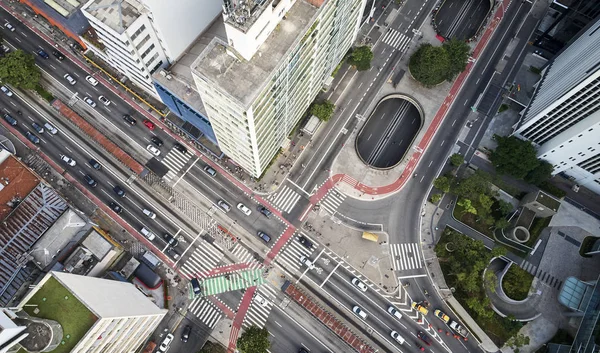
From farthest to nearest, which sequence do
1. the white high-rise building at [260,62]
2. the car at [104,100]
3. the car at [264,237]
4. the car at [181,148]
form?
A: the car at [104,100], the car at [181,148], the car at [264,237], the white high-rise building at [260,62]

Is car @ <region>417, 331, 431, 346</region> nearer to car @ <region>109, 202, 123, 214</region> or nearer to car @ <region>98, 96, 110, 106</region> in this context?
car @ <region>109, 202, 123, 214</region>

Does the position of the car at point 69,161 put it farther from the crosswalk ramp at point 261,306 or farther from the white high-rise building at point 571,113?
the white high-rise building at point 571,113

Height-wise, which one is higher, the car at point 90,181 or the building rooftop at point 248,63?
the building rooftop at point 248,63

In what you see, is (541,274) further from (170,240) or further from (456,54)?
(170,240)

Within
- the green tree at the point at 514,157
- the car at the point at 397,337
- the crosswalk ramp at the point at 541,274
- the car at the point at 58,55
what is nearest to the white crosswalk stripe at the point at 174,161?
the car at the point at 58,55

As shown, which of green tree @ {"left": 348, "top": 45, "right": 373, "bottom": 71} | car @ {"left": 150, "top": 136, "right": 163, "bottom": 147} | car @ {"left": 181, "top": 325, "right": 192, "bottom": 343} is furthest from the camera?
green tree @ {"left": 348, "top": 45, "right": 373, "bottom": 71}

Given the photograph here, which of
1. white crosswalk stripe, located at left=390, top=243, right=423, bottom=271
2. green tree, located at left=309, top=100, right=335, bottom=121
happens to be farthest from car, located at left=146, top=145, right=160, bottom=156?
white crosswalk stripe, located at left=390, top=243, right=423, bottom=271

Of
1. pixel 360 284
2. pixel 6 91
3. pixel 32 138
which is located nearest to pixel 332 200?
pixel 360 284
